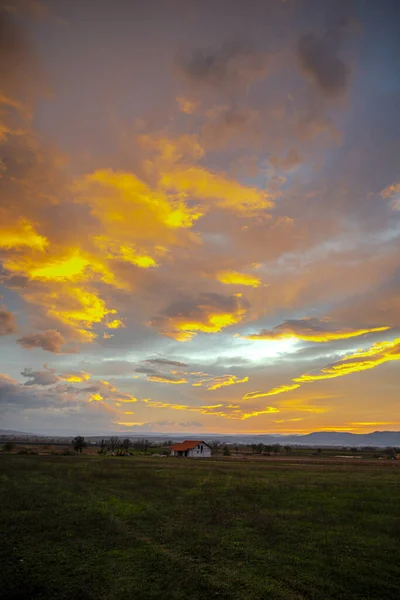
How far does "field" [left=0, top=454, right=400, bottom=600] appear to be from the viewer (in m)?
11.9

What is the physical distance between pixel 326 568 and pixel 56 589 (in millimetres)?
9530

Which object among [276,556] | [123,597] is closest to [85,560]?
[123,597]

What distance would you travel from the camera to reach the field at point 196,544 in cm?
1191

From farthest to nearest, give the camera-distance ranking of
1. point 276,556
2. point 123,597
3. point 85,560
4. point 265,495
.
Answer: point 265,495
point 276,556
point 85,560
point 123,597

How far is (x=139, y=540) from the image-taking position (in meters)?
16.8

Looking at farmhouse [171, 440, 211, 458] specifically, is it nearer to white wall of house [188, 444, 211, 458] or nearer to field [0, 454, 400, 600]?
white wall of house [188, 444, 211, 458]

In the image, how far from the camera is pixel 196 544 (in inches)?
644

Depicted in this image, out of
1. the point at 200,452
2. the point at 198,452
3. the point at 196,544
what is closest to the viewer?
the point at 196,544

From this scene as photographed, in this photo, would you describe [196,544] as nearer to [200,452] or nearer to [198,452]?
[198,452]

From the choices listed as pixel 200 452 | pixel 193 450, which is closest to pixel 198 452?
pixel 200 452

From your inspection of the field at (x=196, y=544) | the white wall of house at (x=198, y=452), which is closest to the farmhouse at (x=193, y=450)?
the white wall of house at (x=198, y=452)

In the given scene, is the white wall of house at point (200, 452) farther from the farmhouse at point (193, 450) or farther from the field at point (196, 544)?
the field at point (196, 544)

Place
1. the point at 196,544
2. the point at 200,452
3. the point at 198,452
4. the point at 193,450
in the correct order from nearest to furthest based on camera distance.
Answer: the point at 196,544, the point at 193,450, the point at 198,452, the point at 200,452

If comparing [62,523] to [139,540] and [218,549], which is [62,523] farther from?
[218,549]
